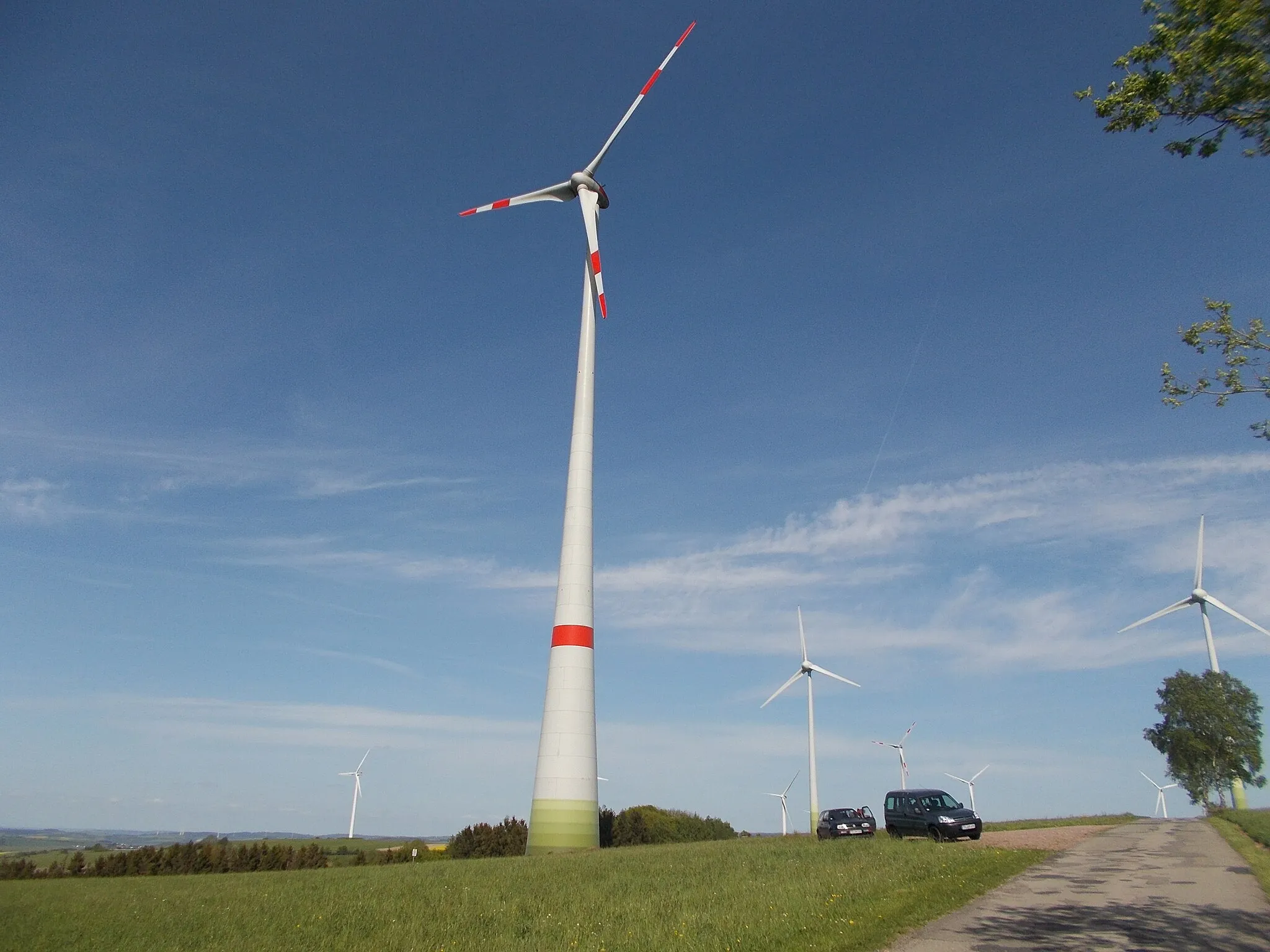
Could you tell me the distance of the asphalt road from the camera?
40.6 feet

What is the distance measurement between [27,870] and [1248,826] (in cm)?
5798

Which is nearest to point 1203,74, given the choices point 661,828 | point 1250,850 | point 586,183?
point 1250,850

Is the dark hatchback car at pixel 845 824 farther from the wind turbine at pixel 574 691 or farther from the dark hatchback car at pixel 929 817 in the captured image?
the wind turbine at pixel 574 691

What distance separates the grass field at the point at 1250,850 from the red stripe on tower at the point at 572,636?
88.3ft

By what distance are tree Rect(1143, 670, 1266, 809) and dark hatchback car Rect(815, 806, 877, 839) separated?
190 feet

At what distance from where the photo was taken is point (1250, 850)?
90.7 feet

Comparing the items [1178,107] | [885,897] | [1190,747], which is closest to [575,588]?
[885,897]

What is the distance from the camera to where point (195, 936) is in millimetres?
15875

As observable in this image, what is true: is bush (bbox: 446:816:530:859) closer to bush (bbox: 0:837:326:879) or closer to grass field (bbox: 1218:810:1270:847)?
bush (bbox: 0:837:326:879)

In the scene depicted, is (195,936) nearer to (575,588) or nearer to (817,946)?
(817,946)

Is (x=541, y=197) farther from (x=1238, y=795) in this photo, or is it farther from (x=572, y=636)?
(x=1238, y=795)

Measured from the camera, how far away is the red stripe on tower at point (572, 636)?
39188 millimetres

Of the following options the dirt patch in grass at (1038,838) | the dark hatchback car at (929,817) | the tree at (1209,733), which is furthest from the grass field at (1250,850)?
the tree at (1209,733)

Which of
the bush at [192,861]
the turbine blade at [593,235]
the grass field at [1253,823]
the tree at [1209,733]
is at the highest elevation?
the turbine blade at [593,235]
